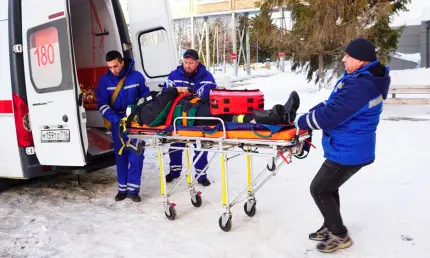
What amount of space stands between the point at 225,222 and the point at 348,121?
141 centimetres

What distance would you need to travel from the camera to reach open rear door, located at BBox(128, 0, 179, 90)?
527 centimetres

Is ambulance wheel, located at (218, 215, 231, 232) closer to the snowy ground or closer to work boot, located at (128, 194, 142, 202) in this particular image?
the snowy ground

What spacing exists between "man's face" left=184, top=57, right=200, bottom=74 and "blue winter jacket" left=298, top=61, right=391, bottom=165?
6.37 ft

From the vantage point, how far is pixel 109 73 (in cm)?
461

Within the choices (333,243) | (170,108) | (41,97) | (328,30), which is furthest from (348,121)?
(328,30)

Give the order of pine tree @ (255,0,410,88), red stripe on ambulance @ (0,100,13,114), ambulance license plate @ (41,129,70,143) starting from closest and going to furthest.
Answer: ambulance license plate @ (41,129,70,143) → red stripe on ambulance @ (0,100,13,114) → pine tree @ (255,0,410,88)

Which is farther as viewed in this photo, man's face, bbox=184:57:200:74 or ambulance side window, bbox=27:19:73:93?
man's face, bbox=184:57:200:74

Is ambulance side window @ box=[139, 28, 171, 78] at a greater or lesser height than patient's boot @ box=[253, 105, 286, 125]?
greater

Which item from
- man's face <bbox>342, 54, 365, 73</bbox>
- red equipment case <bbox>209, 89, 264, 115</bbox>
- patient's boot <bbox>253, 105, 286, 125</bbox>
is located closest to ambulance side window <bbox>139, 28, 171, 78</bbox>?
red equipment case <bbox>209, 89, 264, 115</bbox>

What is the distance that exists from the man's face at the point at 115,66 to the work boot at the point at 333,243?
9.11 ft

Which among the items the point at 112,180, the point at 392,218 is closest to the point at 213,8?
the point at 112,180

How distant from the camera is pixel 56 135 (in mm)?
4172

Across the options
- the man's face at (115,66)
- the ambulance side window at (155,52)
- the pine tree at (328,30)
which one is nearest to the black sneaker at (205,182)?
the ambulance side window at (155,52)

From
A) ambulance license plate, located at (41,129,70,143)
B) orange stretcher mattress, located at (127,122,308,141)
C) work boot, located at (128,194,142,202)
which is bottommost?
work boot, located at (128,194,142,202)
